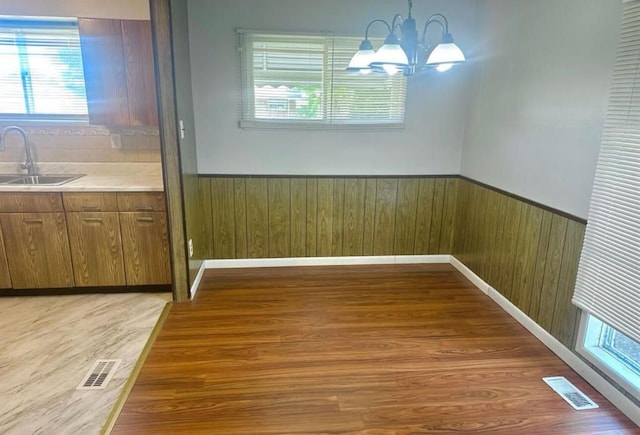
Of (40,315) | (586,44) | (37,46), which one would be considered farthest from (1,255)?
(586,44)

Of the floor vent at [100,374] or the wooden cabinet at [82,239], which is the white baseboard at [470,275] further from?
the floor vent at [100,374]

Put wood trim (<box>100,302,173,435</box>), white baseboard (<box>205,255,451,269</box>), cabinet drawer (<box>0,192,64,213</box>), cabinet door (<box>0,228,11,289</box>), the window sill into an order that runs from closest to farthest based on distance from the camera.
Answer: wood trim (<box>100,302,173,435</box>) < cabinet drawer (<box>0,192,64,213</box>) < cabinet door (<box>0,228,11,289</box>) < the window sill < white baseboard (<box>205,255,451,269</box>)

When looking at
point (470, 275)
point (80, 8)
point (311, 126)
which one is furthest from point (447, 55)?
point (80, 8)

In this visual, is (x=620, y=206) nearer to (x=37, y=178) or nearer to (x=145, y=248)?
(x=145, y=248)

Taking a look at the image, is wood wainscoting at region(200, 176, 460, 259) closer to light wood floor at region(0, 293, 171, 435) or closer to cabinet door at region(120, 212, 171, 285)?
cabinet door at region(120, 212, 171, 285)

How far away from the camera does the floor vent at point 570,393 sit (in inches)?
83.7

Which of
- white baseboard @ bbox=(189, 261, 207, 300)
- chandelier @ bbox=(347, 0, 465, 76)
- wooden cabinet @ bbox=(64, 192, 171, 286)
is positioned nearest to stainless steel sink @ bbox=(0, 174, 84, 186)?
wooden cabinet @ bbox=(64, 192, 171, 286)

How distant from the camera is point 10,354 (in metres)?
2.48

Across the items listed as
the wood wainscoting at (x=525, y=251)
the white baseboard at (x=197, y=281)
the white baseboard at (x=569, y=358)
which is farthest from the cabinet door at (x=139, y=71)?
the white baseboard at (x=569, y=358)

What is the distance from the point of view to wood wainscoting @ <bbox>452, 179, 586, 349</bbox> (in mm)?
2467

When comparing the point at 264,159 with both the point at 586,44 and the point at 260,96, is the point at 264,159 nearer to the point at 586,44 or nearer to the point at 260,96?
the point at 260,96

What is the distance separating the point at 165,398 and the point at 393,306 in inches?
70.2

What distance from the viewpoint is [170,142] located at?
287cm

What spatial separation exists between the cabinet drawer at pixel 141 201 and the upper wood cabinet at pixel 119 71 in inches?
23.9
